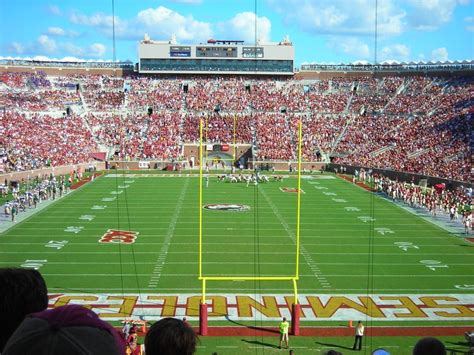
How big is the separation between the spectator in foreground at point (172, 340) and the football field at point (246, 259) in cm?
1084

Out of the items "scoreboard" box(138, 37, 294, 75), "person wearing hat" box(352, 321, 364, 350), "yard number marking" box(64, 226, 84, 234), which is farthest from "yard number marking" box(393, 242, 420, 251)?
"scoreboard" box(138, 37, 294, 75)

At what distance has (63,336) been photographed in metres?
1.45

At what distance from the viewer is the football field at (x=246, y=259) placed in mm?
13492

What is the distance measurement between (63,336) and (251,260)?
634 inches

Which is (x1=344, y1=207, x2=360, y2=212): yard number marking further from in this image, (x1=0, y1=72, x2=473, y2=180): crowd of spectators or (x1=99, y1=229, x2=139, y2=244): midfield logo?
(x1=0, y1=72, x2=473, y2=180): crowd of spectators

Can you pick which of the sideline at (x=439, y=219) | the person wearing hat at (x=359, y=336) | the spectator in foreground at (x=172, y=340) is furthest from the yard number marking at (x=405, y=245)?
the spectator in foreground at (x=172, y=340)

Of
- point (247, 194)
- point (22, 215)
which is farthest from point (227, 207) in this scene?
point (22, 215)

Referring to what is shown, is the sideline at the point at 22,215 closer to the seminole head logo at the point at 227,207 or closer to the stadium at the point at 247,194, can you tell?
the stadium at the point at 247,194

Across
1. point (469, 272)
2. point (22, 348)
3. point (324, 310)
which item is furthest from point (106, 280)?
point (22, 348)

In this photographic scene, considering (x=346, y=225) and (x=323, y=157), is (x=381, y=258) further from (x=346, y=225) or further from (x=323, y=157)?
(x=323, y=157)

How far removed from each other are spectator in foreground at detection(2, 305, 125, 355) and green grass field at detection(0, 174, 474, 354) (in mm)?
9947

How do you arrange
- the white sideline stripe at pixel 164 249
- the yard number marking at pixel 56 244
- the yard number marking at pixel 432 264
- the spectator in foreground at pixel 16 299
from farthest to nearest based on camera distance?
the yard number marking at pixel 56 244 → the yard number marking at pixel 432 264 → the white sideline stripe at pixel 164 249 → the spectator in foreground at pixel 16 299

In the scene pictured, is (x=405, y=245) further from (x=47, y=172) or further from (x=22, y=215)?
(x=47, y=172)

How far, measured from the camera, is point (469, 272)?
1661 centimetres
